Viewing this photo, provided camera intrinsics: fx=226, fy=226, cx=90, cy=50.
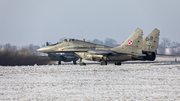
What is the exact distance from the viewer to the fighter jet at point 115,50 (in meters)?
26.4

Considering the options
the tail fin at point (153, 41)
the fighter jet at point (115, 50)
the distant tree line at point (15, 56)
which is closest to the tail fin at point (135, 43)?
the fighter jet at point (115, 50)

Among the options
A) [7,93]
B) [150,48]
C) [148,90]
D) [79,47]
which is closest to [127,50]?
[150,48]

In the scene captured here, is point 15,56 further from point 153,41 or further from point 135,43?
point 153,41

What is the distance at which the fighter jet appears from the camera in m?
26.4

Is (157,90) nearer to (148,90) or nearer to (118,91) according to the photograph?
(148,90)

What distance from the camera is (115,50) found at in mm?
27141

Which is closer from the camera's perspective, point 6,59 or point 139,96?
point 139,96

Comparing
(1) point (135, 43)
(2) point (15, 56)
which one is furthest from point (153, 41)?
(2) point (15, 56)

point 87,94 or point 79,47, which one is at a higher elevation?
point 79,47

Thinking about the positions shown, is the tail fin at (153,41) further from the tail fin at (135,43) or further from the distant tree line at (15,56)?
the distant tree line at (15,56)

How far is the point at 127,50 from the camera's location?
87.6 ft

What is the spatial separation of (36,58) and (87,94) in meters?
32.1

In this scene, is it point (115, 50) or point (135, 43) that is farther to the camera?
point (115, 50)

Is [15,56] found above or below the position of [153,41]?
below
